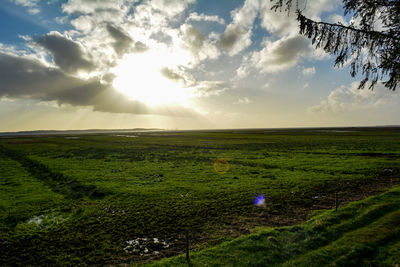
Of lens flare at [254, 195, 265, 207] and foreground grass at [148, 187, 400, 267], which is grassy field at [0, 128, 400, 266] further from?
foreground grass at [148, 187, 400, 267]

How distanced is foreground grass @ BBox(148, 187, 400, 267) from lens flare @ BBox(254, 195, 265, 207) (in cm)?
478

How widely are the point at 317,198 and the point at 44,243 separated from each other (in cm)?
1919

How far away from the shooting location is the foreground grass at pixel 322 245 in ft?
26.6

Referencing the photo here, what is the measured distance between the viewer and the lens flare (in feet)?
53.2

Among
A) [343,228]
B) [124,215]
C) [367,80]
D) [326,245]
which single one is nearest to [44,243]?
[124,215]

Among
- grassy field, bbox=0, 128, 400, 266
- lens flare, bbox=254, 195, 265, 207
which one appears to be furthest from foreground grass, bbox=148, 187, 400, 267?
lens flare, bbox=254, 195, 265, 207

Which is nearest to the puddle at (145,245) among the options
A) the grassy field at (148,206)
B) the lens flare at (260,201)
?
the grassy field at (148,206)

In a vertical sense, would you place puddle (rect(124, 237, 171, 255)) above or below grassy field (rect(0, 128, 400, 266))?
below

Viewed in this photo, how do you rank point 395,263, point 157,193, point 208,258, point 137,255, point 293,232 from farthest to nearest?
point 157,193 < point 293,232 < point 137,255 < point 208,258 < point 395,263

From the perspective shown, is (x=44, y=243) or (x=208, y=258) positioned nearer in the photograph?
(x=208, y=258)

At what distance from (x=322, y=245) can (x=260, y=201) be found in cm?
774

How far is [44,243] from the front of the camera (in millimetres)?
11086

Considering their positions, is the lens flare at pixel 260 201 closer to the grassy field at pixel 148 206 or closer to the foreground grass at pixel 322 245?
the grassy field at pixel 148 206

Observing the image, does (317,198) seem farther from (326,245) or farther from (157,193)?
(157,193)
